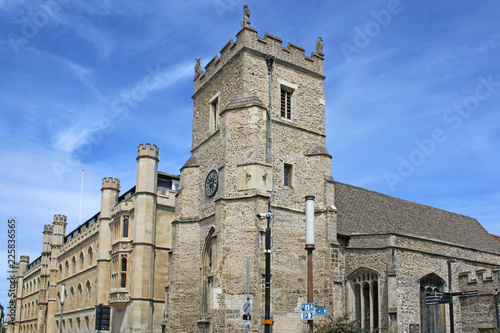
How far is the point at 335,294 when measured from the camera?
2436 cm

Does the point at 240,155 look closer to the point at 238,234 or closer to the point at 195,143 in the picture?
the point at 238,234

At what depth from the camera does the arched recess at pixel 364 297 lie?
83.4ft

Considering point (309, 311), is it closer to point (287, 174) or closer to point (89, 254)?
point (287, 174)

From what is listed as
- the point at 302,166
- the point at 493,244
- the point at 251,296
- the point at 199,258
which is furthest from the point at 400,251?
the point at 493,244

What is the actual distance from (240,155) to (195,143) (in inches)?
218

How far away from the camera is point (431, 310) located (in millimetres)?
26656

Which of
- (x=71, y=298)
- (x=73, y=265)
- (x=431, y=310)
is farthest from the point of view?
(x=73, y=265)

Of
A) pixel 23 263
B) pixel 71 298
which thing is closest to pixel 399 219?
pixel 71 298

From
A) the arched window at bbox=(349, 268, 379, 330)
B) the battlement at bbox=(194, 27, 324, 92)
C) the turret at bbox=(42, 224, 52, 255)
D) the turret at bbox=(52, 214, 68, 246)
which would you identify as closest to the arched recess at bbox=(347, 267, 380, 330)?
the arched window at bbox=(349, 268, 379, 330)

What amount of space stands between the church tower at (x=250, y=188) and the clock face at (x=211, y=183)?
0.16ft

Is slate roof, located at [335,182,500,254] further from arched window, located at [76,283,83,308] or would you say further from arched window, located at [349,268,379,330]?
arched window, located at [76,283,83,308]

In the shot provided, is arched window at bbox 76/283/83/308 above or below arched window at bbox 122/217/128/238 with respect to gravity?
below

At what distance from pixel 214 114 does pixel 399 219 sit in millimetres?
12850

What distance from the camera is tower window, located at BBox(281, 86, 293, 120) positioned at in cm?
2727
